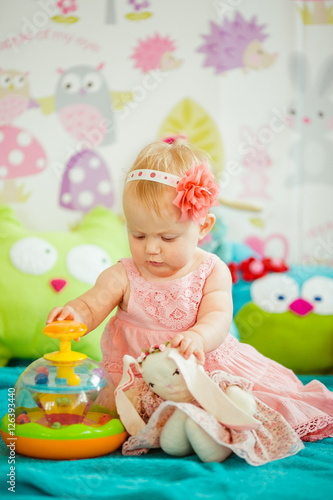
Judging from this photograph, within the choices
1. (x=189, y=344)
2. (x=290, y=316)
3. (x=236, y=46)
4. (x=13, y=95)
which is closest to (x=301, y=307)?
(x=290, y=316)

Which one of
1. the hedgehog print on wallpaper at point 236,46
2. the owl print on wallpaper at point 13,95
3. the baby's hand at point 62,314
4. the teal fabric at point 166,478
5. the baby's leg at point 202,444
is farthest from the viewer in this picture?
the hedgehog print on wallpaper at point 236,46

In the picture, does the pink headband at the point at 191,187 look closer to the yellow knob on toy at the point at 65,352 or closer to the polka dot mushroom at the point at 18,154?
the yellow knob on toy at the point at 65,352

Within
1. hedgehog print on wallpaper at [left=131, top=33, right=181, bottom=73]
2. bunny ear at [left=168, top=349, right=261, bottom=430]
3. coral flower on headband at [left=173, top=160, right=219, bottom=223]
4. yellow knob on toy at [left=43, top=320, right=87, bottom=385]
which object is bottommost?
bunny ear at [left=168, top=349, right=261, bottom=430]

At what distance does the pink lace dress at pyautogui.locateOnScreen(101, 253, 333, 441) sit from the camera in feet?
4.17

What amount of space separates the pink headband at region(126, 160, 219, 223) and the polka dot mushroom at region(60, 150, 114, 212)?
1.00 m

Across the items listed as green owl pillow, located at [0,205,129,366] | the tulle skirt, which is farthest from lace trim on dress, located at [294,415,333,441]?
green owl pillow, located at [0,205,129,366]

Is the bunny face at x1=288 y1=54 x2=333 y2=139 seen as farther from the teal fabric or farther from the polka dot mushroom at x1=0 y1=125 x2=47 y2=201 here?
the teal fabric

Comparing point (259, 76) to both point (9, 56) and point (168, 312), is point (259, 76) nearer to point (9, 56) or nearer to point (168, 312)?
point (9, 56)

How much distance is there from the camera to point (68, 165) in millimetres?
2248

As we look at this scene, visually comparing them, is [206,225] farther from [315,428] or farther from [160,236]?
[315,428]

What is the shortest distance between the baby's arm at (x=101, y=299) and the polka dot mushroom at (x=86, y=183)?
3.04 feet

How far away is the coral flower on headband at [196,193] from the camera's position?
1.20m

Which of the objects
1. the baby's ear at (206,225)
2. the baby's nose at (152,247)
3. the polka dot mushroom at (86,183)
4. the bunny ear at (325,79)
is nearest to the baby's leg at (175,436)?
the baby's nose at (152,247)

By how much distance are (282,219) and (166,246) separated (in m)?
1.27
